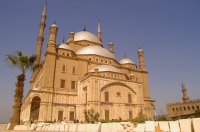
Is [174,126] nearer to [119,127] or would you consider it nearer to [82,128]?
[119,127]

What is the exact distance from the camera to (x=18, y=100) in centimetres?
1418

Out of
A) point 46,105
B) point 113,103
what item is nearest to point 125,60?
point 113,103

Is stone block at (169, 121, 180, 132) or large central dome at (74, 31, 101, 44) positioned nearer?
stone block at (169, 121, 180, 132)

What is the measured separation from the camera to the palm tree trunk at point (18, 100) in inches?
535

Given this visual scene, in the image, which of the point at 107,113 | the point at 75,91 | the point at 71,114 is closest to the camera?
the point at 107,113

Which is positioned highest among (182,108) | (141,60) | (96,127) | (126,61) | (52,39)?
(52,39)

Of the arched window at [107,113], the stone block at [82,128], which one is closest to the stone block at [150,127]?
the stone block at [82,128]

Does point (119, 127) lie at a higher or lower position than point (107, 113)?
lower

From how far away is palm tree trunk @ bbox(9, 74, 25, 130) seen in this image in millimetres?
13591

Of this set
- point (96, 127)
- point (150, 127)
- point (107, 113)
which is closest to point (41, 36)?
point (107, 113)

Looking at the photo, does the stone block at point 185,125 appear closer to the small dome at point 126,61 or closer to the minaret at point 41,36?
the small dome at point 126,61

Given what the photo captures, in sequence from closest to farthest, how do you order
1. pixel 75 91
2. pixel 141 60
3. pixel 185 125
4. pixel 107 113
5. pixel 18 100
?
pixel 185 125, pixel 18 100, pixel 107 113, pixel 75 91, pixel 141 60

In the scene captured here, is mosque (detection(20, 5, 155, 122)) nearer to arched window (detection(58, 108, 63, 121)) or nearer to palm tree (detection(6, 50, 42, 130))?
arched window (detection(58, 108, 63, 121))

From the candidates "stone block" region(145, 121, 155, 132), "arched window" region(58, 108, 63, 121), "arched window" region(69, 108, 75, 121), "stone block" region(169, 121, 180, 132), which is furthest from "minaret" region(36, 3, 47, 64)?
"stone block" region(169, 121, 180, 132)
